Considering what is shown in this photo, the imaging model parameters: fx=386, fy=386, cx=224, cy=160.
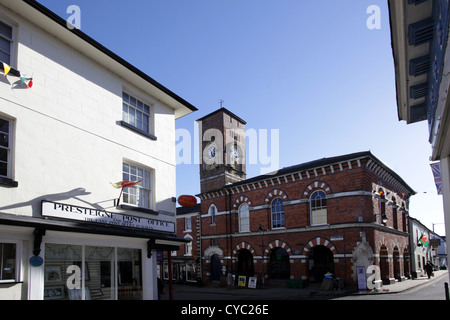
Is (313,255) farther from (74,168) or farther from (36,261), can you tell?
(36,261)

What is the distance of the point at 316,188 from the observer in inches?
1154

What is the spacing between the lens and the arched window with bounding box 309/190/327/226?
2883cm

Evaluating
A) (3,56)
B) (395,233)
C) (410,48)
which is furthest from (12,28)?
(395,233)

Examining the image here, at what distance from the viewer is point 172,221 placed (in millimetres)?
14570

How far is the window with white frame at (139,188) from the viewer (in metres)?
12.9

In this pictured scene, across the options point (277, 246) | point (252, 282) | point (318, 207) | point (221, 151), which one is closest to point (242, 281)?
point (252, 282)

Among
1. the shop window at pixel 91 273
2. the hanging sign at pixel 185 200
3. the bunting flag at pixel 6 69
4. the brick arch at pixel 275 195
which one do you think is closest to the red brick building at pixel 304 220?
the brick arch at pixel 275 195

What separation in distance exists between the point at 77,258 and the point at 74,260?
4.3 inches

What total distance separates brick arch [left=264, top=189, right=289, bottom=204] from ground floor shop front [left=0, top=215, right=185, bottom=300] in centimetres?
1847

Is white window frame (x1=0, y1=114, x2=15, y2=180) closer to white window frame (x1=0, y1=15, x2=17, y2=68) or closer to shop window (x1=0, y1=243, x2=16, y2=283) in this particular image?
white window frame (x1=0, y1=15, x2=17, y2=68)

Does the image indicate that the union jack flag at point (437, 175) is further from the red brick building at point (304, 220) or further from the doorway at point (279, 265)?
the doorway at point (279, 265)

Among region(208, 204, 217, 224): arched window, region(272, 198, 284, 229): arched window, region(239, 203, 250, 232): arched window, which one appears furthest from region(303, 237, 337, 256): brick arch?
region(208, 204, 217, 224): arched window

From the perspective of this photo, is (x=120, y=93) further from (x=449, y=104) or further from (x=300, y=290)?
(x=300, y=290)

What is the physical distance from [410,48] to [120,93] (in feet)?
29.3
